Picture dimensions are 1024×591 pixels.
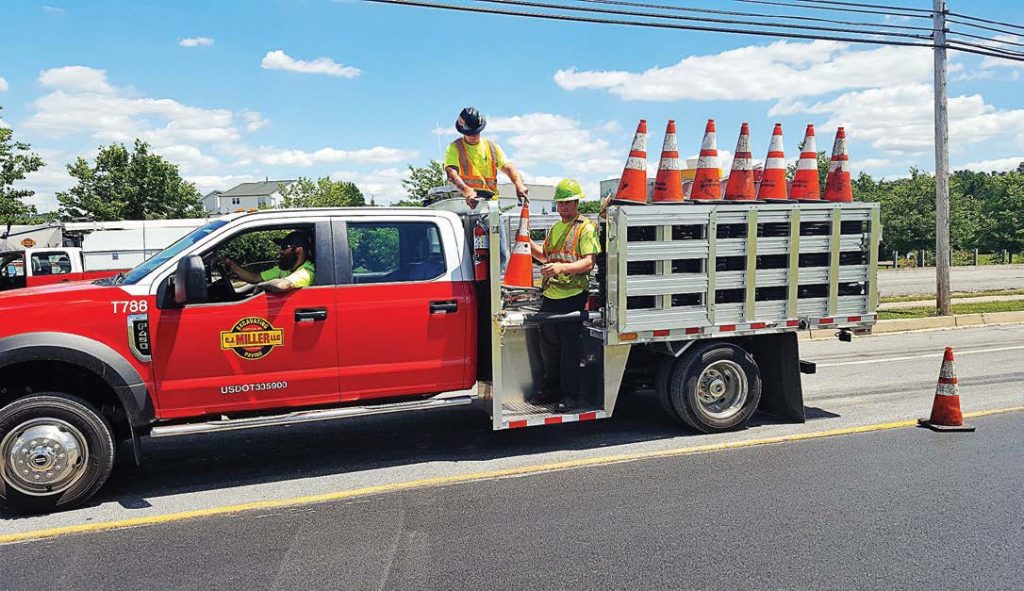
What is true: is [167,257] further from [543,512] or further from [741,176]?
[741,176]

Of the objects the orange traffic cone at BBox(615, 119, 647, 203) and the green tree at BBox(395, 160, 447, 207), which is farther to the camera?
the green tree at BBox(395, 160, 447, 207)

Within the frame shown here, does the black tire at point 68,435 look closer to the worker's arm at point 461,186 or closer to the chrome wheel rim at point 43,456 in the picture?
the chrome wheel rim at point 43,456

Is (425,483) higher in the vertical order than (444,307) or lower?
lower

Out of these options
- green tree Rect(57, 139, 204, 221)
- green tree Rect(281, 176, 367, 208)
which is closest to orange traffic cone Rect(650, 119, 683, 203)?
green tree Rect(57, 139, 204, 221)

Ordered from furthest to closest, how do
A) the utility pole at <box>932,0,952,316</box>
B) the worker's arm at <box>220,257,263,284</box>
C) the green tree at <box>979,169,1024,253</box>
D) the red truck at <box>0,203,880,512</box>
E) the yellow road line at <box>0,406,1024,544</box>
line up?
the green tree at <box>979,169,1024,253</box> → the utility pole at <box>932,0,952,316</box> → the worker's arm at <box>220,257,263,284</box> → the red truck at <box>0,203,880,512</box> → the yellow road line at <box>0,406,1024,544</box>

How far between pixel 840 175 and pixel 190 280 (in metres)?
5.67

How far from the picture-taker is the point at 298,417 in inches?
211

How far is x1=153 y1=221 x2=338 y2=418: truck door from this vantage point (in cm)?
514

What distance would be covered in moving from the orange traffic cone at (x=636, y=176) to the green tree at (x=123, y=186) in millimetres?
37785

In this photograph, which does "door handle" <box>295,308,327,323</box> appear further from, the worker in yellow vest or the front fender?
the worker in yellow vest

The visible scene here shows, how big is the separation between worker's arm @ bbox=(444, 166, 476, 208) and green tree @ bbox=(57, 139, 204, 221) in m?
36.3

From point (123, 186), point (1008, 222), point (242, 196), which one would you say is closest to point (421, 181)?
point (123, 186)

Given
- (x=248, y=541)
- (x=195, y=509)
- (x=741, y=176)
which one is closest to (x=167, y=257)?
(x=195, y=509)

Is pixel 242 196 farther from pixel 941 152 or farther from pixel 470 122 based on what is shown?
pixel 470 122
